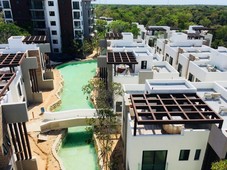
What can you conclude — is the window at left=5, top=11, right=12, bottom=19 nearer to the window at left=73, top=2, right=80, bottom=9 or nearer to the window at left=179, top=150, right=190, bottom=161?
the window at left=73, top=2, right=80, bottom=9

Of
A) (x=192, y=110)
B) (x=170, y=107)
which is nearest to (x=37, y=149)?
(x=170, y=107)

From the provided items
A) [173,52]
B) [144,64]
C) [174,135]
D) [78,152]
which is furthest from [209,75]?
[78,152]

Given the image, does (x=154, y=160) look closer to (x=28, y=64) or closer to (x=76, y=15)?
(x=28, y=64)

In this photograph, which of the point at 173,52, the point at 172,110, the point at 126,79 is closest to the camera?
the point at 172,110

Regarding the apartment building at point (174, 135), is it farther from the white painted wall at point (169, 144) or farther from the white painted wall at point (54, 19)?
the white painted wall at point (54, 19)

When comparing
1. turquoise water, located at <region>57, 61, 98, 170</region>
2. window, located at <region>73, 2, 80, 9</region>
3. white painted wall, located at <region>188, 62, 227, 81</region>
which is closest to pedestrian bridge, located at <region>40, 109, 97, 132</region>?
turquoise water, located at <region>57, 61, 98, 170</region>

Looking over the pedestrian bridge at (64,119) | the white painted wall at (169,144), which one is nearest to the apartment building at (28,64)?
the pedestrian bridge at (64,119)
